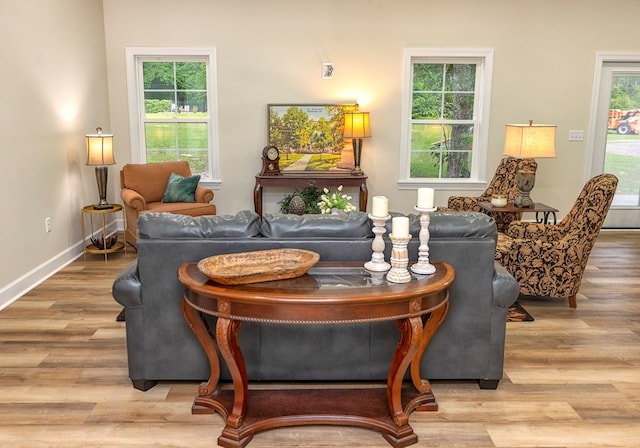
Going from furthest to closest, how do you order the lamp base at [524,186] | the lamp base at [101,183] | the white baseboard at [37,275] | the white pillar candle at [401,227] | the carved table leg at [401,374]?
the lamp base at [101,183] < the lamp base at [524,186] < the white baseboard at [37,275] < the white pillar candle at [401,227] < the carved table leg at [401,374]

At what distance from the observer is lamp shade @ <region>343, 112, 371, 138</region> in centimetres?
629

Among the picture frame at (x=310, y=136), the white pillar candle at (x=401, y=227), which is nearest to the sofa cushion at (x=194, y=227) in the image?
the white pillar candle at (x=401, y=227)

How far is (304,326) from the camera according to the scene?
9.05ft

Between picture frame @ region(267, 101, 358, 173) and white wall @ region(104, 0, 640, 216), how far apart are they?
0.40ft

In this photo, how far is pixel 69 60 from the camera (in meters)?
5.44

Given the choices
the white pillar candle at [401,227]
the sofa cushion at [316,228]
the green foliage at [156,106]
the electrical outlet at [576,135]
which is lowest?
the sofa cushion at [316,228]

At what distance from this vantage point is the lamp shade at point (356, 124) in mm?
6293

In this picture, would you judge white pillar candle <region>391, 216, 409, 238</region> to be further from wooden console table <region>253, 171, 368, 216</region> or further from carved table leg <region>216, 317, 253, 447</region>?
wooden console table <region>253, 171, 368, 216</region>

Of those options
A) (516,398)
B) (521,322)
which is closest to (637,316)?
(521,322)

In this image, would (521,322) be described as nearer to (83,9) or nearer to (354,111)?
(354,111)

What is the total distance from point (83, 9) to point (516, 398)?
540cm

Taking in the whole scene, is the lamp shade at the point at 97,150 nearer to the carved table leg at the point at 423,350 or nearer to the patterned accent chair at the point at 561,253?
the patterned accent chair at the point at 561,253

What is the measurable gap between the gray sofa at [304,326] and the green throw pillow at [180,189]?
316 centimetres

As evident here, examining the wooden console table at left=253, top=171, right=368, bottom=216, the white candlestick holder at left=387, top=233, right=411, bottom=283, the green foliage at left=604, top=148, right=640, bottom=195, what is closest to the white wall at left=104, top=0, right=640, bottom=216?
the green foliage at left=604, top=148, right=640, bottom=195
